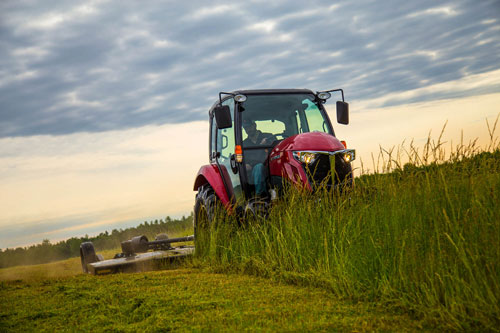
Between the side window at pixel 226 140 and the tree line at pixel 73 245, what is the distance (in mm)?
6804

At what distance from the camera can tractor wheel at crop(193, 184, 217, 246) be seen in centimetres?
768

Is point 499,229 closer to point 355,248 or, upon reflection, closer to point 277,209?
point 355,248

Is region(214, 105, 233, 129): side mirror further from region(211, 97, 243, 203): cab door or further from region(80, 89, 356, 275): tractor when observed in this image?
region(211, 97, 243, 203): cab door

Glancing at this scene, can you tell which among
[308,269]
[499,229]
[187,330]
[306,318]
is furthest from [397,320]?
[308,269]

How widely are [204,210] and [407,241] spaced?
15.8 ft

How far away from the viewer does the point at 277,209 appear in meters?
6.11

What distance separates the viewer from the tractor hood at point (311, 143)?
20.6 ft

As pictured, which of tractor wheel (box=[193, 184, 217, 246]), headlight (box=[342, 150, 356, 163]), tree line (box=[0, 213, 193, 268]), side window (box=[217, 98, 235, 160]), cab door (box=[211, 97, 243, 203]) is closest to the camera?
headlight (box=[342, 150, 356, 163])

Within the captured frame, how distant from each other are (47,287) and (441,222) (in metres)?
4.58

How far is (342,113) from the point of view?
7406 mm

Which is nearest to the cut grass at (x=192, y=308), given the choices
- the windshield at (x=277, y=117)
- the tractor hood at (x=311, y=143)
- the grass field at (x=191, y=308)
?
the grass field at (x=191, y=308)

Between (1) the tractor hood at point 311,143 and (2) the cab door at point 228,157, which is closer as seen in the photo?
(1) the tractor hood at point 311,143

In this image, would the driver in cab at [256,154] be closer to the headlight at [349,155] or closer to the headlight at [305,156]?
the headlight at [305,156]

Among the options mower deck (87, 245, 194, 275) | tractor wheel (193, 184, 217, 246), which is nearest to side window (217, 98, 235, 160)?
tractor wheel (193, 184, 217, 246)
